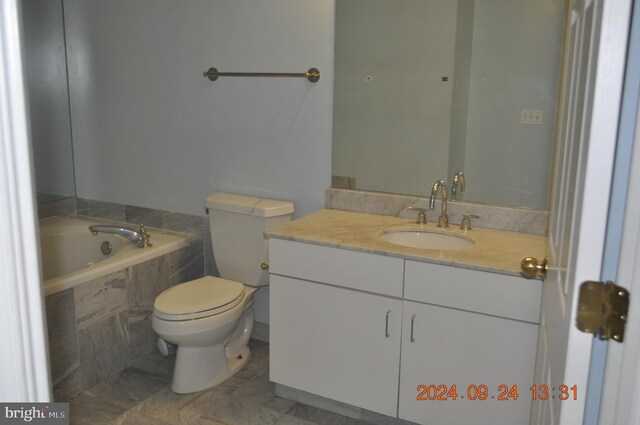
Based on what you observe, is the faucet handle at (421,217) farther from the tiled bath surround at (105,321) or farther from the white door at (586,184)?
the white door at (586,184)

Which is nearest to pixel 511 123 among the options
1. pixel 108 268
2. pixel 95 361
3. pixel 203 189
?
pixel 203 189

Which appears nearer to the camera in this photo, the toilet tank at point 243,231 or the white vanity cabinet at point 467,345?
the white vanity cabinet at point 467,345

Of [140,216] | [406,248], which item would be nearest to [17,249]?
[406,248]

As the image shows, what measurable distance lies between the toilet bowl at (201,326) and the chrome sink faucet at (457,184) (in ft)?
3.57

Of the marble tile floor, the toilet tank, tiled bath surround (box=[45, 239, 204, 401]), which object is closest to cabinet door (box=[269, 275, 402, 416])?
the marble tile floor

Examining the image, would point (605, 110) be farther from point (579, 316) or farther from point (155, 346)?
point (155, 346)

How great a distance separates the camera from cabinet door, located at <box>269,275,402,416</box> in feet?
7.61

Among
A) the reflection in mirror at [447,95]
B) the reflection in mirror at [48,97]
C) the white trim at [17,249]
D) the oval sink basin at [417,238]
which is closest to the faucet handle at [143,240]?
the reflection in mirror at [48,97]

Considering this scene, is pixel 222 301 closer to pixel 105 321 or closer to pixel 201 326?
pixel 201 326

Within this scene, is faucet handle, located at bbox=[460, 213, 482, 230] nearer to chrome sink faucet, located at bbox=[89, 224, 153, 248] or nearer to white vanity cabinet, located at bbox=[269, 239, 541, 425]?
white vanity cabinet, located at bbox=[269, 239, 541, 425]

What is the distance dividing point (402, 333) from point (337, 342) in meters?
0.29

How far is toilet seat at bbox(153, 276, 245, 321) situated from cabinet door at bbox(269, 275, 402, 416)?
0.30 metres

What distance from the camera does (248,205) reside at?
291cm

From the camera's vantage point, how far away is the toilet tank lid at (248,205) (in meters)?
2.86
